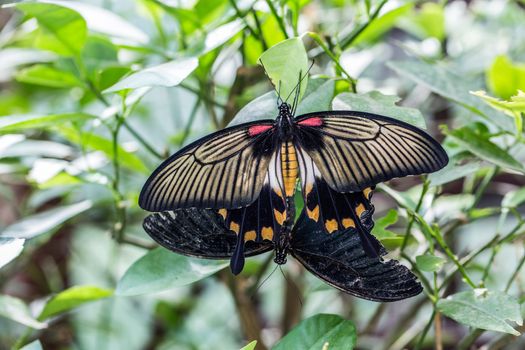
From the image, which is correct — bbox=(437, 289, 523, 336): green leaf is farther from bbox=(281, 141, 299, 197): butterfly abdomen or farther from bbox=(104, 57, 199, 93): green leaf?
bbox=(104, 57, 199, 93): green leaf

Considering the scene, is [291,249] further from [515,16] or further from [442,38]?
[515,16]

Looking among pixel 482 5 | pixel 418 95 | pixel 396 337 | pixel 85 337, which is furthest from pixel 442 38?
pixel 85 337

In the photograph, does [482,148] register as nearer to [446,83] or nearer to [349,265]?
[446,83]

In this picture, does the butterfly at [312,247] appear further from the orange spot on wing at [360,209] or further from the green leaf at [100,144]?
the green leaf at [100,144]

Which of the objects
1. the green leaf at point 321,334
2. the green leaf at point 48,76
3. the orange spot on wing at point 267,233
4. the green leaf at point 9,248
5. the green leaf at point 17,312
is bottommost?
the green leaf at point 321,334

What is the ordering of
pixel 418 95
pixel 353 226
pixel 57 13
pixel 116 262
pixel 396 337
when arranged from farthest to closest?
pixel 116 262, pixel 418 95, pixel 396 337, pixel 57 13, pixel 353 226

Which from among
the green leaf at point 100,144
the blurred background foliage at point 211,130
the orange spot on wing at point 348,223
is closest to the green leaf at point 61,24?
the blurred background foliage at point 211,130
